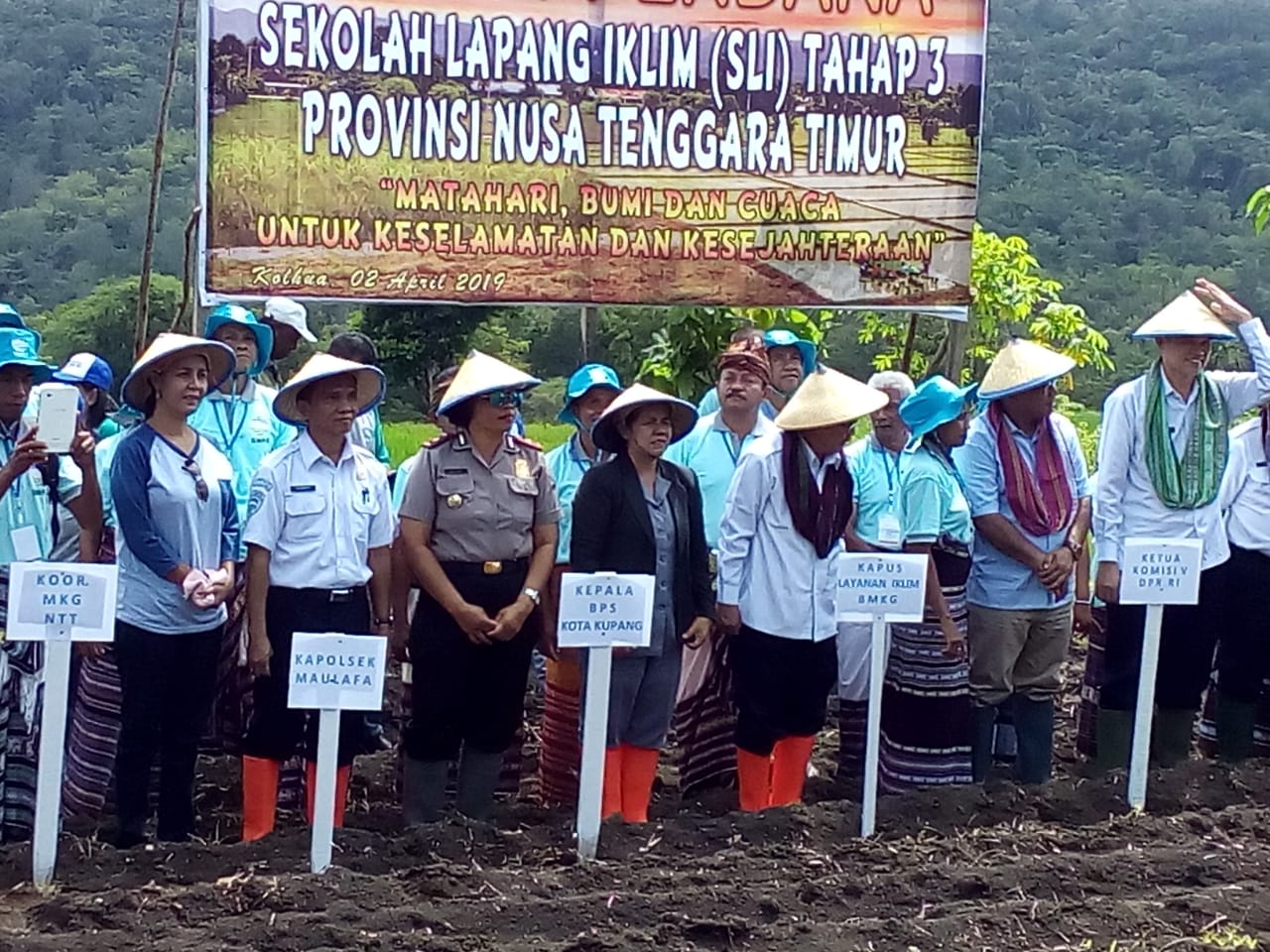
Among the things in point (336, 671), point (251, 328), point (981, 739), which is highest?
point (251, 328)

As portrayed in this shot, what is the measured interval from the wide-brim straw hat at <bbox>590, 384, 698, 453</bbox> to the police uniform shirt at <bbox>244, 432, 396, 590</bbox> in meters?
0.81

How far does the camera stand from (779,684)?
554 centimetres

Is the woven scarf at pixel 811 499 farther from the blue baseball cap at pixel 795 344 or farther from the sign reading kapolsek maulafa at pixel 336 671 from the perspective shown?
the sign reading kapolsek maulafa at pixel 336 671

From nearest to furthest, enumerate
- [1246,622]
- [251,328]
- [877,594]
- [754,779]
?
[877,594] → [754,779] → [251,328] → [1246,622]

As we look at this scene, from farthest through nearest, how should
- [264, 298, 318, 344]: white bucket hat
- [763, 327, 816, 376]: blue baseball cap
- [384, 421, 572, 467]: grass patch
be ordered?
[384, 421, 572, 467]: grass patch, [763, 327, 816, 376]: blue baseball cap, [264, 298, 318, 344]: white bucket hat

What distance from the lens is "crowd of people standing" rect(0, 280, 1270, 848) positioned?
5047 mm

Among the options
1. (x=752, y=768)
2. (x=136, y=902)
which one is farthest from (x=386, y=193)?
(x=136, y=902)

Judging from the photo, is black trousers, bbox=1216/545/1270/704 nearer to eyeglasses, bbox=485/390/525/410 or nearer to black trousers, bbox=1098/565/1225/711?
black trousers, bbox=1098/565/1225/711

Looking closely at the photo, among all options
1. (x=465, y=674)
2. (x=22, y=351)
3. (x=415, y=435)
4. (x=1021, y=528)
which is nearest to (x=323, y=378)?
(x=22, y=351)

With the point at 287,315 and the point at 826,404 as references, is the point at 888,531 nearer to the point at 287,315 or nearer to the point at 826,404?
the point at 826,404

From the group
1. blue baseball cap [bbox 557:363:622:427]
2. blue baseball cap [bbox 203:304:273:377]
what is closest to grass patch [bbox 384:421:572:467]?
blue baseball cap [bbox 557:363:622:427]

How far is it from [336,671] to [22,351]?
56.8 inches

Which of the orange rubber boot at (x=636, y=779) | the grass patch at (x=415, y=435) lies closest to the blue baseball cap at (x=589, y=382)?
the orange rubber boot at (x=636, y=779)

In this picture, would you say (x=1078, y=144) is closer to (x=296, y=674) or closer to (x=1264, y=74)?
(x=1264, y=74)
